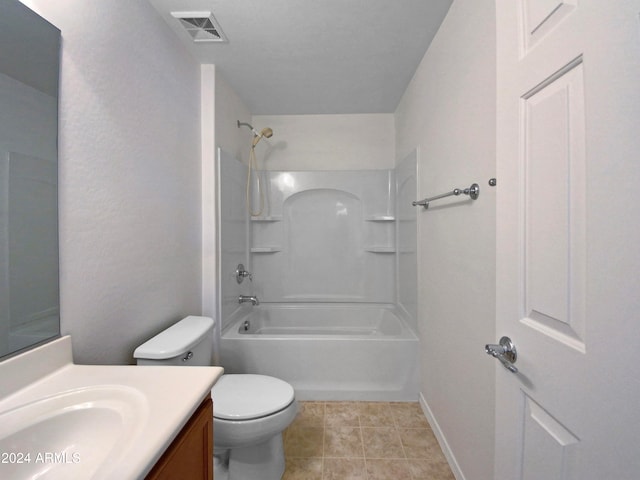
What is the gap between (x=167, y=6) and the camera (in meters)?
1.44

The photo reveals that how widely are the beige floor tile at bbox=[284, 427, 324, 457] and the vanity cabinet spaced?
3.13ft

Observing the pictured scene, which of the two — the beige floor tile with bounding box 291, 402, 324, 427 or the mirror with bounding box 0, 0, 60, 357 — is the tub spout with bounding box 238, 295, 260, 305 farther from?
the mirror with bounding box 0, 0, 60, 357

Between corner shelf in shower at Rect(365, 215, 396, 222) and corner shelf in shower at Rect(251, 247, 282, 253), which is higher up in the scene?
corner shelf in shower at Rect(365, 215, 396, 222)

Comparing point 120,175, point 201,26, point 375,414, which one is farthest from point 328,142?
point 375,414

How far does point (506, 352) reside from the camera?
73 cm

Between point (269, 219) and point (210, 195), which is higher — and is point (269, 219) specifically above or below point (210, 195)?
below

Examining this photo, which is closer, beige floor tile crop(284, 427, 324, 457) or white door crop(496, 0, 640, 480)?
white door crop(496, 0, 640, 480)

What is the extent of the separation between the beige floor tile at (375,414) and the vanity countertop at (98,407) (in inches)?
56.8

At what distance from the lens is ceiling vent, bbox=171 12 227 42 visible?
58.5 inches

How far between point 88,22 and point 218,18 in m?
0.70

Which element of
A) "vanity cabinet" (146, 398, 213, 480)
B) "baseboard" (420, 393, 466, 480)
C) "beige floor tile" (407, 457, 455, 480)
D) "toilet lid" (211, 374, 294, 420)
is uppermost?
"vanity cabinet" (146, 398, 213, 480)

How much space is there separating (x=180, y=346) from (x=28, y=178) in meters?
0.82

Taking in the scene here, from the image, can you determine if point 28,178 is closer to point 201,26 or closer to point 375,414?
point 201,26

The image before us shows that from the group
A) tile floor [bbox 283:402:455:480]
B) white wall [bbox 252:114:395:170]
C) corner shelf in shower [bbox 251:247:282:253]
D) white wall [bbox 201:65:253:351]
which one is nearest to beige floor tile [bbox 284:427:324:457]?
tile floor [bbox 283:402:455:480]
